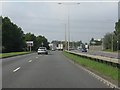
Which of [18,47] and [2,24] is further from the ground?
[2,24]

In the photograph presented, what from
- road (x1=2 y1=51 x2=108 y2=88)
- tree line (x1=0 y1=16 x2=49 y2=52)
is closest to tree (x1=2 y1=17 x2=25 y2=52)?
tree line (x1=0 y1=16 x2=49 y2=52)

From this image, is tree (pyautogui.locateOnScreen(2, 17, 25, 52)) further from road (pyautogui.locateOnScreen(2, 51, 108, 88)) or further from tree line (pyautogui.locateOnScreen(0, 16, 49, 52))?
road (pyautogui.locateOnScreen(2, 51, 108, 88))

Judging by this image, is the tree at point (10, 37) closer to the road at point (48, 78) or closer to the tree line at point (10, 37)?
the tree line at point (10, 37)

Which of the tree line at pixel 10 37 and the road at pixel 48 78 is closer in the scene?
the road at pixel 48 78

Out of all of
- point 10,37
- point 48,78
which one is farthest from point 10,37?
point 48,78

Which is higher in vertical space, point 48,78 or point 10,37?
point 10,37

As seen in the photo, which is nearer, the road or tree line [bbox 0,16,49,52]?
the road

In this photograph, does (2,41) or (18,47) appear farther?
(18,47)

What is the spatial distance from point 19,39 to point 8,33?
6392 millimetres

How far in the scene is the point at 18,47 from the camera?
118 metres

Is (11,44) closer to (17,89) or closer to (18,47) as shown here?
(18,47)

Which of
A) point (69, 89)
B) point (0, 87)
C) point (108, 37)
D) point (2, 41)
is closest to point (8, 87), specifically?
point (0, 87)

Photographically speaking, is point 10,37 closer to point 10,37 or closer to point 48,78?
point 10,37

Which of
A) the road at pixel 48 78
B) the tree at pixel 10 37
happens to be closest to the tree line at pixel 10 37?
the tree at pixel 10 37
